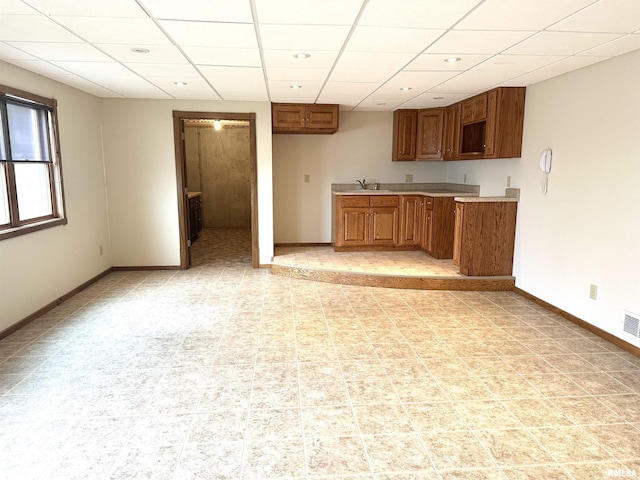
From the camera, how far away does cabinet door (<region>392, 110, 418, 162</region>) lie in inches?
252

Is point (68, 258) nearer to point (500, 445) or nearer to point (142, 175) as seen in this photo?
point (142, 175)

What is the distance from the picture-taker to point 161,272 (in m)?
5.73

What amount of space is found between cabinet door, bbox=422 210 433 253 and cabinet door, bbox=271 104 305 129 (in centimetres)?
219

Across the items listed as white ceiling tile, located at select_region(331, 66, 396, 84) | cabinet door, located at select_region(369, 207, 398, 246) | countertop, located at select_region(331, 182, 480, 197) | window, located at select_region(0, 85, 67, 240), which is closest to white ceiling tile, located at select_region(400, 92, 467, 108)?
white ceiling tile, located at select_region(331, 66, 396, 84)

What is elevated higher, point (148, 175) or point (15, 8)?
point (15, 8)

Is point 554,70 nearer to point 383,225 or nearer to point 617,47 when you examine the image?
point 617,47

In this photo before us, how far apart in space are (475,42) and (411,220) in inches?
133

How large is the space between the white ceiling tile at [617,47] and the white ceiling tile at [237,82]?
2767mm

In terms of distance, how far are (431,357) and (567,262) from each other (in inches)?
72.9

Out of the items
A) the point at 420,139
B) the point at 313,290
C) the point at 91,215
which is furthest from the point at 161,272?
the point at 420,139

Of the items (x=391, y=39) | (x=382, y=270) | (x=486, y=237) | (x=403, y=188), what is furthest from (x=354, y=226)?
(x=391, y=39)

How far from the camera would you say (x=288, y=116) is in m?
5.79

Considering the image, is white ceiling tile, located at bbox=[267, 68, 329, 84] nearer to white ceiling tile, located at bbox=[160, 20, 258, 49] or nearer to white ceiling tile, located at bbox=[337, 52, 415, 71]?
white ceiling tile, located at bbox=[337, 52, 415, 71]

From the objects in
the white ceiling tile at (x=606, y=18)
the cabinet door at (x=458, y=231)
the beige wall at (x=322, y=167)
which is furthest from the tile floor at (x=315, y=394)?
the beige wall at (x=322, y=167)
